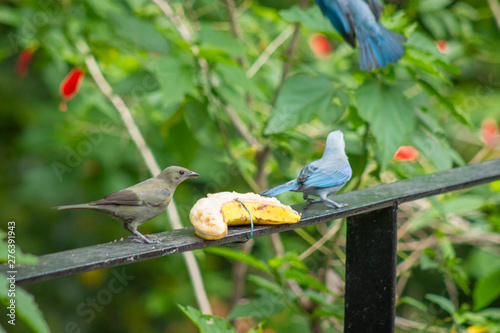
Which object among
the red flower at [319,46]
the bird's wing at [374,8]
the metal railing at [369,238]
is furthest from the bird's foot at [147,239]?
the red flower at [319,46]

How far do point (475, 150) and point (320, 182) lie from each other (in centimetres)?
334

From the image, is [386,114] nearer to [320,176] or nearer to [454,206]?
[320,176]

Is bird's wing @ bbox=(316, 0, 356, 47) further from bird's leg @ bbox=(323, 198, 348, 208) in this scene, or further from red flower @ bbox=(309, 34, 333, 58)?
red flower @ bbox=(309, 34, 333, 58)

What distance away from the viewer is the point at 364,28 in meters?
1.78

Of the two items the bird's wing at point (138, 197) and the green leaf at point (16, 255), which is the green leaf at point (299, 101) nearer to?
the bird's wing at point (138, 197)

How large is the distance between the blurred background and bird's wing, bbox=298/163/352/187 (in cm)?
31

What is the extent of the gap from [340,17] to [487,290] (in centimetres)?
98

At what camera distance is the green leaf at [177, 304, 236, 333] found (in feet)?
3.67

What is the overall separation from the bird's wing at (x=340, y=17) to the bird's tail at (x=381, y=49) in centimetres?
6

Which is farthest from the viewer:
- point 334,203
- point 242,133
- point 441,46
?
point 441,46

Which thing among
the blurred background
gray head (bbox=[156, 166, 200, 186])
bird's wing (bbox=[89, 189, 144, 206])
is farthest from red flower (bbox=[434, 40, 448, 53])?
bird's wing (bbox=[89, 189, 144, 206])

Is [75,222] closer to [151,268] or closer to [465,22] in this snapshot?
Result: [151,268]

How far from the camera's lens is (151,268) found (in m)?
3.57

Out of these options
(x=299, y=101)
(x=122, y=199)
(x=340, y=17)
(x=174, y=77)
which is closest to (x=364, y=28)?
(x=340, y=17)
